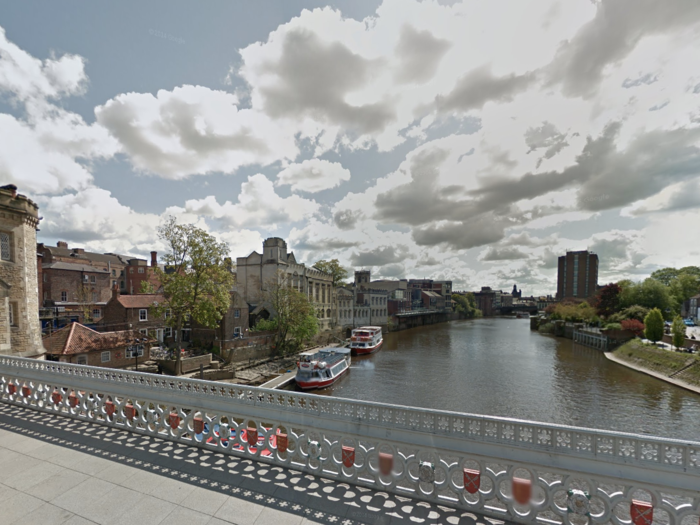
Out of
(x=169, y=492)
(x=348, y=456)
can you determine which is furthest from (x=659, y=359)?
(x=169, y=492)

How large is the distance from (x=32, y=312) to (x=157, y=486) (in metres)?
20.4

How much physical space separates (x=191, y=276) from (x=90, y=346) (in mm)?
9805

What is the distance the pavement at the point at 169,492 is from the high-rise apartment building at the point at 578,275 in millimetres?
157393

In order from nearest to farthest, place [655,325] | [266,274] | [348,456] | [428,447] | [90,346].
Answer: [428,447] < [348,456] < [90,346] < [655,325] < [266,274]

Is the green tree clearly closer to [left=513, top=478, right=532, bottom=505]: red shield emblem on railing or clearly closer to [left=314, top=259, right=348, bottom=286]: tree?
[left=314, top=259, right=348, bottom=286]: tree

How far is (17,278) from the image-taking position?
17.5 meters

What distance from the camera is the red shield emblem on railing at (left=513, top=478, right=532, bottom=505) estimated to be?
178 inches

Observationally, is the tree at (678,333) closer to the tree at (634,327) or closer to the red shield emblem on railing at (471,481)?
the tree at (634,327)

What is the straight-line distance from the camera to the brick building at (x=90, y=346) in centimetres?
2386

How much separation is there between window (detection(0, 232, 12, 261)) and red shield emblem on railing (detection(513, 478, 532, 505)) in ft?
82.0

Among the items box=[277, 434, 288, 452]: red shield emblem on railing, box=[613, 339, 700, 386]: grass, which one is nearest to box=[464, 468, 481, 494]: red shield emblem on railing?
box=[277, 434, 288, 452]: red shield emblem on railing

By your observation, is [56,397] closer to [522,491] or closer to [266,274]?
[522,491]

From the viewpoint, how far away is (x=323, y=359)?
104 feet

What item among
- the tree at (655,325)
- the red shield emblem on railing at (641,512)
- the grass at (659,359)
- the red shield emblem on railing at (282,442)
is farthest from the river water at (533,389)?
the red shield emblem on railing at (282,442)
